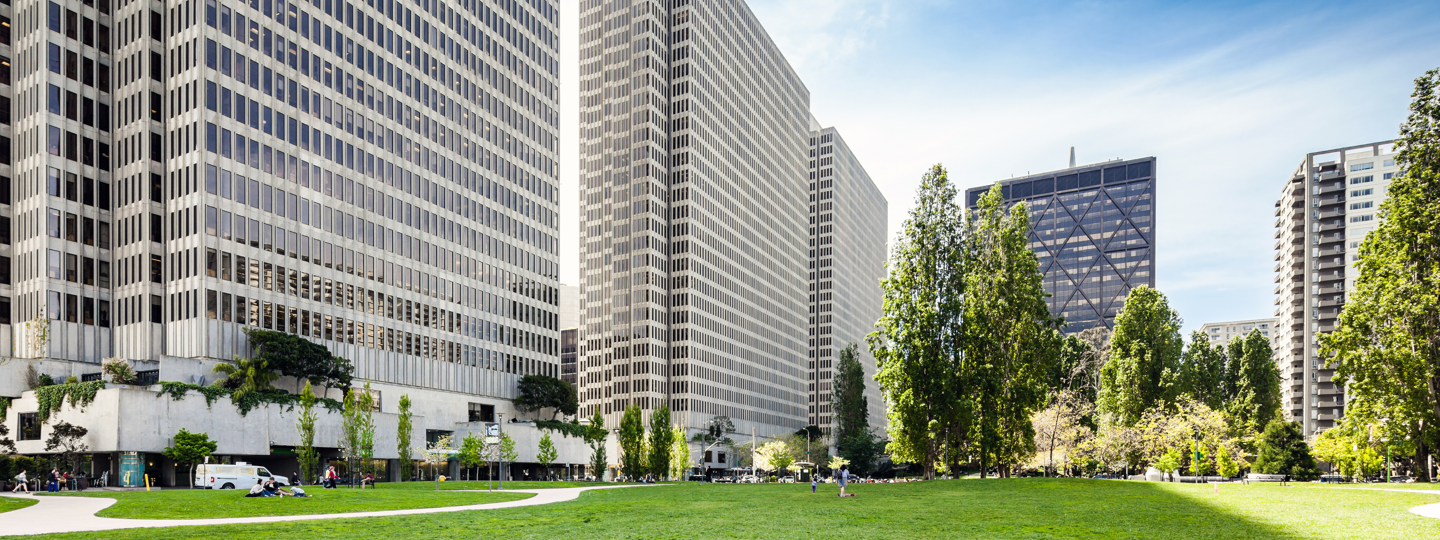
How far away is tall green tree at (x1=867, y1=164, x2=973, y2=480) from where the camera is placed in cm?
5644

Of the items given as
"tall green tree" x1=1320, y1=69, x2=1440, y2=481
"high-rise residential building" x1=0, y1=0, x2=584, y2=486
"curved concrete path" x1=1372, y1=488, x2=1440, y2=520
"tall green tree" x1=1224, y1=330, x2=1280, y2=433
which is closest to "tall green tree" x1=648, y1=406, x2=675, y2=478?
"high-rise residential building" x1=0, y1=0, x2=584, y2=486

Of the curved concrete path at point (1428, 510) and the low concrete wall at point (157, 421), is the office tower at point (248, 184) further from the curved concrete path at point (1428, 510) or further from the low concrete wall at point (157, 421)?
the curved concrete path at point (1428, 510)

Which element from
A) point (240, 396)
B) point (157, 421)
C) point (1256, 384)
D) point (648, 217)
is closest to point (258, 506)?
point (157, 421)

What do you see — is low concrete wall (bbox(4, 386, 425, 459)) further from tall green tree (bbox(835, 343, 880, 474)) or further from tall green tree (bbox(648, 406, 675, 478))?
tall green tree (bbox(835, 343, 880, 474))

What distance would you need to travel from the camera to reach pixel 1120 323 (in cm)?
8175

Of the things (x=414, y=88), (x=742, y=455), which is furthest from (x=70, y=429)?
(x=742, y=455)

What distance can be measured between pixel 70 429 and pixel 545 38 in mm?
85058

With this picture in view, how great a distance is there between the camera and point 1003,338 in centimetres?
5894

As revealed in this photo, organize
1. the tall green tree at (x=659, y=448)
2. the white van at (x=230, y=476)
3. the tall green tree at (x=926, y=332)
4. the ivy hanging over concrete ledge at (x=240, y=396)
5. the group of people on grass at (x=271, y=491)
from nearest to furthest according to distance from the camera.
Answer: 1. the group of people on grass at (x=271, y=491)
2. the tall green tree at (x=926, y=332)
3. the white van at (x=230, y=476)
4. the ivy hanging over concrete ledge at (x=240, y=396)
5. the tall green tree at (x=659, y=448)

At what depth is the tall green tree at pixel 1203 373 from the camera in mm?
87875

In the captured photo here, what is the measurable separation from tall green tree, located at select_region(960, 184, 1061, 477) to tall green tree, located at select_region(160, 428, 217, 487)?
179 feet

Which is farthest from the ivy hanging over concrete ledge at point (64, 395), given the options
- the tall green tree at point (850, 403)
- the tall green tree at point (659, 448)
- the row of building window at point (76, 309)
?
the tall green tree at point (850, 403)

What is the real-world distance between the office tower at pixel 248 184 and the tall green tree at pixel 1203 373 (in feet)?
251

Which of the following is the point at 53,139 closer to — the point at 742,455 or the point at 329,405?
the point at 329,405
